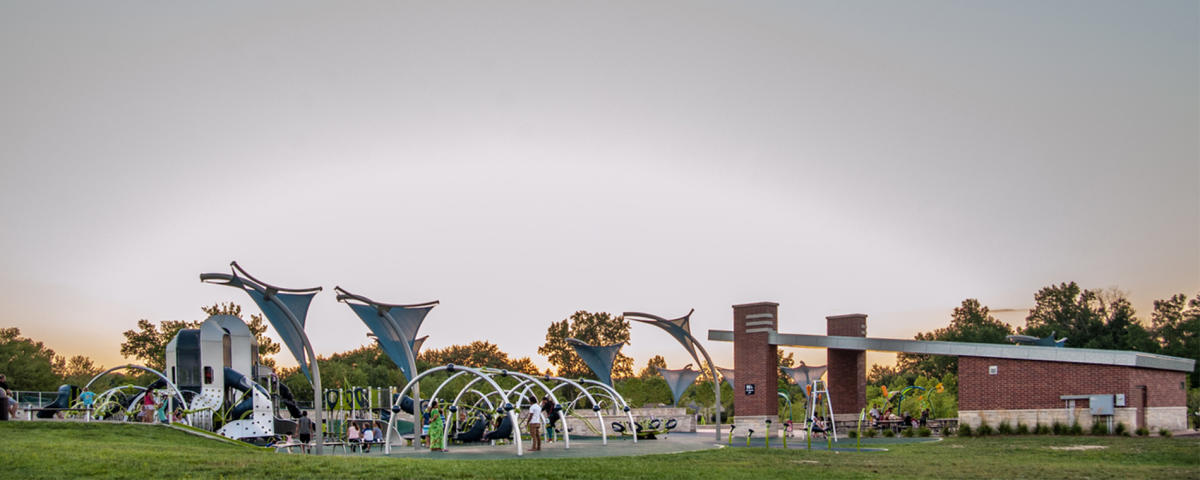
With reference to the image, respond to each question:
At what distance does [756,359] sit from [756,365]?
268mm

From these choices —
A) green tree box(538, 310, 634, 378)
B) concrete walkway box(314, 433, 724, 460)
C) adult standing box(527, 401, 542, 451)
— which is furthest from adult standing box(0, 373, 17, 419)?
green tree box(538, 310, 634, 378)

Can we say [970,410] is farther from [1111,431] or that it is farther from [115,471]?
[115,471]

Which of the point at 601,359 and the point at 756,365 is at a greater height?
the point at 756,365

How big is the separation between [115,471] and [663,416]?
3318 cm

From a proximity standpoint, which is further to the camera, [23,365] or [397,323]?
[23,365]

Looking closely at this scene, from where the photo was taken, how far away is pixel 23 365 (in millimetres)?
69250

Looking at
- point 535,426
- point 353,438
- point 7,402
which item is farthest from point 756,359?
point 7,402

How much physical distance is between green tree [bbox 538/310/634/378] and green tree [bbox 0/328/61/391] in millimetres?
45363

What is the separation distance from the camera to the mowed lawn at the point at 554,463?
16281 millimetres

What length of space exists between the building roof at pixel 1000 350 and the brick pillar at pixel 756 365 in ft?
1.89

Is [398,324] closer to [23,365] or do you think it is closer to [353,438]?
[353,438]

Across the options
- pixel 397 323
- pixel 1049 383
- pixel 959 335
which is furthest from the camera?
pixel 959 335

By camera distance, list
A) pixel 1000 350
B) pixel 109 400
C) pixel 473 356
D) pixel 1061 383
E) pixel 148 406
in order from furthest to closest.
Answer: pixel 473 356
pixel 109 400
pixel 148 406
pixel 1000 350
pixel 1061 383

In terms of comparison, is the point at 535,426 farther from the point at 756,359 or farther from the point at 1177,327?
the point at 1177,327
